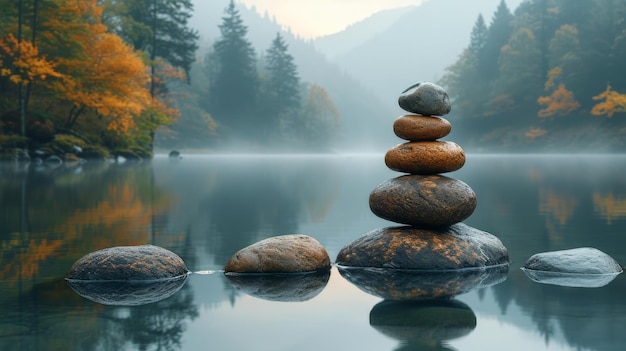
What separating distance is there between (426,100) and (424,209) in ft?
7.15

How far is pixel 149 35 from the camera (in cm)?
5991

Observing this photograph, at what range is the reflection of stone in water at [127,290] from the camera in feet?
27.8

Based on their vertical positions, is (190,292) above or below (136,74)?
below

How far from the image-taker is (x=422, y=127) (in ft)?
39.4

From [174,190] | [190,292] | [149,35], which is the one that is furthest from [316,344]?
[149,35]

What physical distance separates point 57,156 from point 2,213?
3017cm

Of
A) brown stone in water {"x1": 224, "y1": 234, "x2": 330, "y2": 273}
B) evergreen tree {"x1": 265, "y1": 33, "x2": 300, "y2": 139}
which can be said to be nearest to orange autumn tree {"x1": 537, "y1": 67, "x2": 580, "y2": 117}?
evergreen tree {"x1": 265, "y1": 33, "x2": 300, "y2": 139}

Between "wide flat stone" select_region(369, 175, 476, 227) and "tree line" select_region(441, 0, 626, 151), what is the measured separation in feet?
188

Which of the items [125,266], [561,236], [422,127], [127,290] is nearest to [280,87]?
[561,236]

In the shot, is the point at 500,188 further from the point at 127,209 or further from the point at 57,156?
the point at 57,156

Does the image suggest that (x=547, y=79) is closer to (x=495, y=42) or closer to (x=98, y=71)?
(x=495, y=42)

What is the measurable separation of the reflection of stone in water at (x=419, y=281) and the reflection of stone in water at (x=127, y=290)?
2787 mm

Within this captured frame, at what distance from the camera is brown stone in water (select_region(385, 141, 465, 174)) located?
11.8m

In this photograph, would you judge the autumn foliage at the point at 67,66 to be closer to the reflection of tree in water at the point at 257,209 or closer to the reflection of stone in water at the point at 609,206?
the reflection of tree in water at the point at 257,209
